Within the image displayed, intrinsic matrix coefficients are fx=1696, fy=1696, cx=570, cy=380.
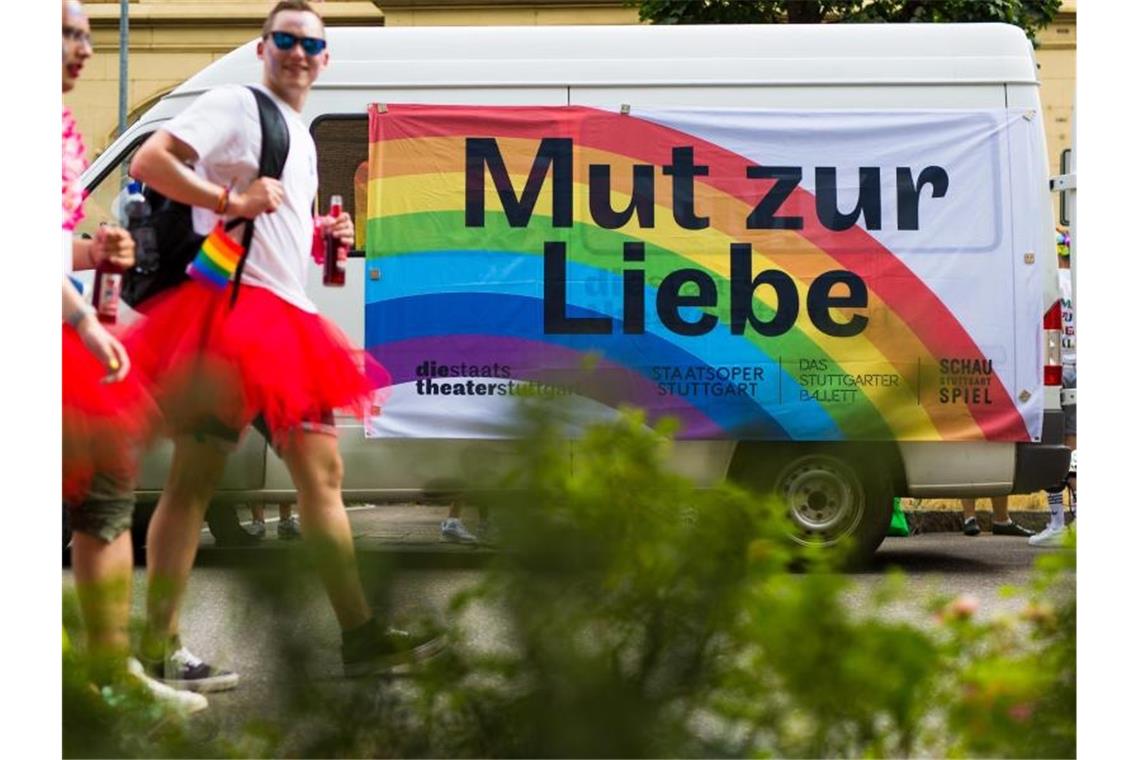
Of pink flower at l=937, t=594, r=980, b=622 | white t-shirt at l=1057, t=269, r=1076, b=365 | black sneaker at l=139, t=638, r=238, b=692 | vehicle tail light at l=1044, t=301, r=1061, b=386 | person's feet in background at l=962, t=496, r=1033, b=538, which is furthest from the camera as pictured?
person's feet in background at l=962, t=496, r=1033, b=538

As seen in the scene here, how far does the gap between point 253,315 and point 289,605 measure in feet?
5.55

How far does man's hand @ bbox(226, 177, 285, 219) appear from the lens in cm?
358

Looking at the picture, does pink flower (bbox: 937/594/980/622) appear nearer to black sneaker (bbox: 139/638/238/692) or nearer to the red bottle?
black sneaker (bbox: 139/638/238/692)

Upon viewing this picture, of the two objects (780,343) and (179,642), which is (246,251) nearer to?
(179,642)

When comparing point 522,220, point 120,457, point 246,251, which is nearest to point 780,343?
point 522,220

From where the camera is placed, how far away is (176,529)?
3.20m

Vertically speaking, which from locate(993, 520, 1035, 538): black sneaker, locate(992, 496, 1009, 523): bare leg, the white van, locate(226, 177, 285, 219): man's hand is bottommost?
locate(993, 520, 1035, 538): black sneaker

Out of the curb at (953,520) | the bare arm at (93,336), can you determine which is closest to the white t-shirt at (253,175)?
the bare arm at (93,336)

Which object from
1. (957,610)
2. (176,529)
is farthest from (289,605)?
(176,529)

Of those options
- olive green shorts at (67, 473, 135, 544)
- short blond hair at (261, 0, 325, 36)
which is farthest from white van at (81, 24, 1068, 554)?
olive green shorts at (67, 473, 135, 544)

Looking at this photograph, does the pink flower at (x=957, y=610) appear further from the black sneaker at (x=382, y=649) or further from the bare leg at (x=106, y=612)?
the bare leg at (x=106, y=612)

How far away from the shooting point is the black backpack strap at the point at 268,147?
357cm

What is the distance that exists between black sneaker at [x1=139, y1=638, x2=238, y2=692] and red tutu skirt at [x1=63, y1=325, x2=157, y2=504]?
64cm

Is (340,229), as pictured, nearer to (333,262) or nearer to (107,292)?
(333,262)
